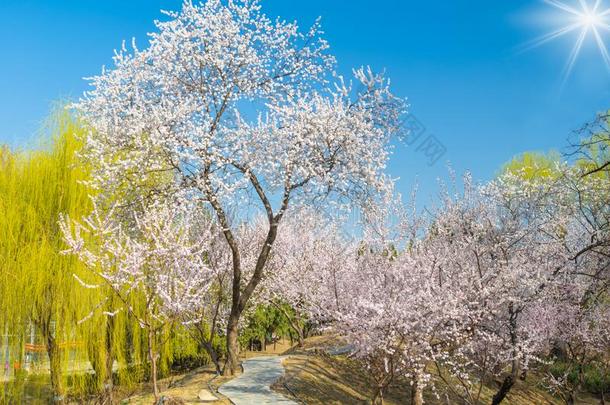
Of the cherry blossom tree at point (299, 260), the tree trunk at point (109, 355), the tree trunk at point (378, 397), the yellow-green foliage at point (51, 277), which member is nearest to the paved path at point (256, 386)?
the tree trunk at point (378, 397)

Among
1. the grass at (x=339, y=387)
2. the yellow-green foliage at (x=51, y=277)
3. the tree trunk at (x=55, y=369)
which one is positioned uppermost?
the yellow-green foliage at (x=51, y=277)

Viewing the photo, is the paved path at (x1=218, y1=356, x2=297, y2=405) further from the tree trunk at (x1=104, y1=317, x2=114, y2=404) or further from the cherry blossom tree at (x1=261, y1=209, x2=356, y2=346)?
the cherry blossom tree at (x1=261, y1=209, x2=356, y2=346)

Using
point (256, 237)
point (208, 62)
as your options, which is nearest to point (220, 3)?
point (208, 62)

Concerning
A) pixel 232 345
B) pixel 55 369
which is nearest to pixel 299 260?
pixel 232 345

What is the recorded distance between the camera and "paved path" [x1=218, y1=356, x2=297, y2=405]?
12.9 meters

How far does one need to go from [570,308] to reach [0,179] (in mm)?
17879

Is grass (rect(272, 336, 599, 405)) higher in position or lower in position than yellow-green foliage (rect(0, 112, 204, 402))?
lower

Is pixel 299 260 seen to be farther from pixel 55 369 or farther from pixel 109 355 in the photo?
pixel 55 369

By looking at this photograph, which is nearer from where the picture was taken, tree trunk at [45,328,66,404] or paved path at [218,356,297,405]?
paved path at [218,356,297,405]

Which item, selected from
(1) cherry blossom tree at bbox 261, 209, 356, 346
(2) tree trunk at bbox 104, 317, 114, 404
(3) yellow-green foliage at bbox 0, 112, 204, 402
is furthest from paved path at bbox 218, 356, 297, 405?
(1) cherry blossom tree at bbox 261, 209, 356, 346

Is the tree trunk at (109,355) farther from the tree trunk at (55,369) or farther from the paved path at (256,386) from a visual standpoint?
the paved path at (256,386)

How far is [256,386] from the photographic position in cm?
1423

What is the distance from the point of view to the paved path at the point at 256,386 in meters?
12.9

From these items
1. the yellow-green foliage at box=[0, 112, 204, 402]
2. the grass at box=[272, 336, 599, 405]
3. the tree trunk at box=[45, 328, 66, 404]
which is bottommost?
the grass at box=[272, 336, 599, 405]
